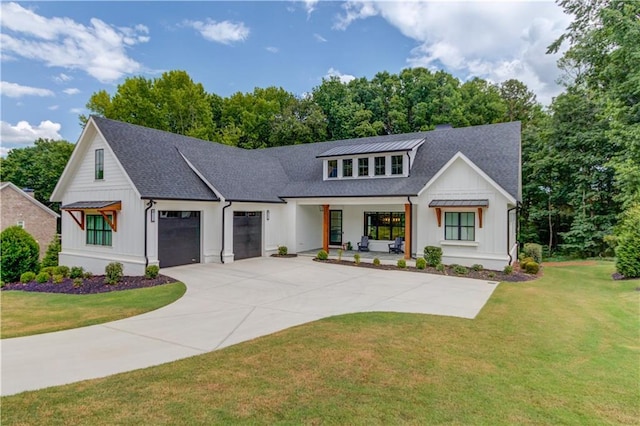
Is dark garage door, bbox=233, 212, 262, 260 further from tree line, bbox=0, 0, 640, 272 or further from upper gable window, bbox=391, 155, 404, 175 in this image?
tree line, bbox=0, 0, 640, 272

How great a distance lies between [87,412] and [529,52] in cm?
2808

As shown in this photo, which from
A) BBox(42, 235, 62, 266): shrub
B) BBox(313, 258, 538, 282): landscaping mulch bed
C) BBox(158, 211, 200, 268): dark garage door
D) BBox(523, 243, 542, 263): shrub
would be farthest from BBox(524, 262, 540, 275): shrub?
BBox(42, 235, 62, 266): shrub

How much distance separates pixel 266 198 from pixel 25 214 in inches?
812

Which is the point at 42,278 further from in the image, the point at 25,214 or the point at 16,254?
the point at 25,214

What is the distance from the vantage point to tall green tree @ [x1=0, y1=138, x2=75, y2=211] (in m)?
36.0

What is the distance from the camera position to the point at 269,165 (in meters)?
22.3

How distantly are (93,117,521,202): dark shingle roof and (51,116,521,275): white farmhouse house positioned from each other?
0.07m

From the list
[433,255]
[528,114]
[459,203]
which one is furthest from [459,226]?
[528,114]

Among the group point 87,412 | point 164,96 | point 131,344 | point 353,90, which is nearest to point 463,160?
point 131,344

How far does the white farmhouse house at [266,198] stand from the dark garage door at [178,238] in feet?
0.14

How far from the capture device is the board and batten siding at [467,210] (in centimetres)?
1437

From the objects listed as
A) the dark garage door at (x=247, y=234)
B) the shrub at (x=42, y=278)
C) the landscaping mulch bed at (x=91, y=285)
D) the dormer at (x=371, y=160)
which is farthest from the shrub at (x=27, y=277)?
the dormer at (x=371, y=160)

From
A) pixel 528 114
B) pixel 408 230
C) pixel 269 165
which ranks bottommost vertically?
pixel 408 230

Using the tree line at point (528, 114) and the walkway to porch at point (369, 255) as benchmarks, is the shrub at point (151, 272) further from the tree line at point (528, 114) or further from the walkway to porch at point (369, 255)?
the tree line at point (528, 114)
